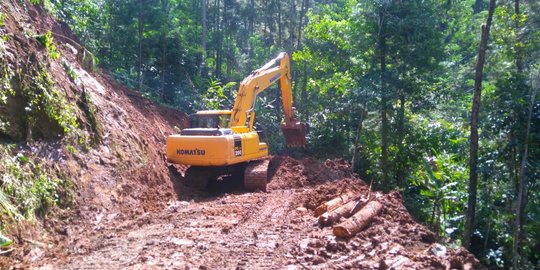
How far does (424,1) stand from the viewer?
15.0 metres

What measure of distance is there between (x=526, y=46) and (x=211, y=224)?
7.35m

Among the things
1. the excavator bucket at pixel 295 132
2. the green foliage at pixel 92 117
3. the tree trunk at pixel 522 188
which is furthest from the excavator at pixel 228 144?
the tree trunk at pixel 522 188

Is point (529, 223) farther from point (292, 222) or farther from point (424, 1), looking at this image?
point (424, 1)

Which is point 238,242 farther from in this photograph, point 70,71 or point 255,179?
point 255,179

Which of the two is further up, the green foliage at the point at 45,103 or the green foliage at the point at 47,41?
the green foliage at the point at 47,41

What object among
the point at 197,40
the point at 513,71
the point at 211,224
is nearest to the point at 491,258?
the point at 513,71

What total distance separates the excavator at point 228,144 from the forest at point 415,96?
3.48 m

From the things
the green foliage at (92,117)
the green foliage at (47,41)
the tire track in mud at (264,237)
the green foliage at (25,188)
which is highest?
the green foliage at (47,41)

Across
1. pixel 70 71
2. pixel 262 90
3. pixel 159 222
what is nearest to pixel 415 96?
pixel 262 90

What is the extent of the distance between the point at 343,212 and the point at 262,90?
6.88 meters

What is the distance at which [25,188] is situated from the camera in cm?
721

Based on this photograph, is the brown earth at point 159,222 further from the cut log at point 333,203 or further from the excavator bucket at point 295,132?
the excavator bucket at point 295,132

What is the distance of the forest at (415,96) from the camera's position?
34.0ft

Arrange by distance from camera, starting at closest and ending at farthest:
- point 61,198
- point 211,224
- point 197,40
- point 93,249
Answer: point 93,249
point 61,198
point 211,224
point 197,40
